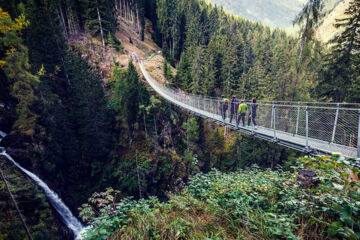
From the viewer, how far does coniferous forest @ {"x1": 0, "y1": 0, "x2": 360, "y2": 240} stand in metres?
2.27

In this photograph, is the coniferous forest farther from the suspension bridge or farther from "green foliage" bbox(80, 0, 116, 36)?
the suspension bridge

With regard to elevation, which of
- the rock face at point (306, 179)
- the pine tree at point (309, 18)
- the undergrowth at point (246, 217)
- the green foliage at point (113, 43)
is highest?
the green foliage at point (113, 43)

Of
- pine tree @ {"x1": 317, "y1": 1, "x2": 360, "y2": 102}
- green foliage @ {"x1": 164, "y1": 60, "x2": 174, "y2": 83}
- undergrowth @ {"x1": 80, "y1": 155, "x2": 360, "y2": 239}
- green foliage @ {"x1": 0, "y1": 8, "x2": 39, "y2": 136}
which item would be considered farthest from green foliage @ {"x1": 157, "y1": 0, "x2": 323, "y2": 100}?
green foliage @ {"x1": 0, "y1": 8, "x2": 39, "y2": 136}

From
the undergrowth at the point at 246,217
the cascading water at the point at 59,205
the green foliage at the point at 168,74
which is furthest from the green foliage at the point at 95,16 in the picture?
the undergrowth at the point at 246,217

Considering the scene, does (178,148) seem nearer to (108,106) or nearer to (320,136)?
(108,106)

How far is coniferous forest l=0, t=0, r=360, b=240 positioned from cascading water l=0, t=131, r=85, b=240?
1.33 feet

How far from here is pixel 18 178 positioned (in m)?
9.52

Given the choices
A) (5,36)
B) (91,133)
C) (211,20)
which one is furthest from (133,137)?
(211,20)

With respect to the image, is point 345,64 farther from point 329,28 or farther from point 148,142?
point 329,28

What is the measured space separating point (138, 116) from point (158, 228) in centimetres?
1493

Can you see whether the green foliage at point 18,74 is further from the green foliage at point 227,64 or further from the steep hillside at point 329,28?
the steep hillside at point 329,28

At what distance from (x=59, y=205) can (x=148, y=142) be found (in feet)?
27.1

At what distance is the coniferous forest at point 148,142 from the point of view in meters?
2.27

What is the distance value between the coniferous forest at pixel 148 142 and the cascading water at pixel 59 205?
0.41m
